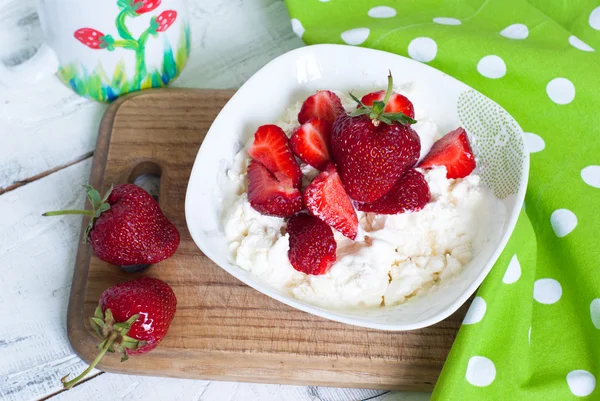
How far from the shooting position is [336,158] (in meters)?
1.20

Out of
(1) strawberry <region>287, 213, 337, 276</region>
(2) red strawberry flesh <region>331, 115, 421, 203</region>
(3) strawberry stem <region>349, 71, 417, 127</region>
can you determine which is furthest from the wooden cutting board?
(3) strawberry stem <region>349, 71, 417, 127</region>

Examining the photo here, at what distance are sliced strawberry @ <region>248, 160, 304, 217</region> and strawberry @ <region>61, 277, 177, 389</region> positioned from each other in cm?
23

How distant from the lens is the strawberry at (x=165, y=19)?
1.40 metres

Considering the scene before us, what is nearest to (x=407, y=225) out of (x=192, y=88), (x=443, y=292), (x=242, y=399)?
(x=443, y=292)

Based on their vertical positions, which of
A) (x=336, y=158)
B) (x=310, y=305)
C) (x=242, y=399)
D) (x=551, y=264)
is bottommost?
(x=242, y=399)

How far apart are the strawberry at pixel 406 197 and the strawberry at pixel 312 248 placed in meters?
0.11

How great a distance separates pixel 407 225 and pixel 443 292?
13 cm

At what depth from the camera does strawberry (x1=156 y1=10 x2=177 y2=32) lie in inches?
55.1

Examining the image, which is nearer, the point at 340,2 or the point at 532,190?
the point at 532,190

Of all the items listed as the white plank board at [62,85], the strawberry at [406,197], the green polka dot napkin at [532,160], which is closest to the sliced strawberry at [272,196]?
the strawberry at [406,197]

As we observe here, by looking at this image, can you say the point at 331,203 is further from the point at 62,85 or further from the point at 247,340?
the point at 62,85

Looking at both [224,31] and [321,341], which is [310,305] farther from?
[224,31]

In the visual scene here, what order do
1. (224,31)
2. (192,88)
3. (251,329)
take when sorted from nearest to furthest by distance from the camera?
(251,329)
(192,88)
(224,31)

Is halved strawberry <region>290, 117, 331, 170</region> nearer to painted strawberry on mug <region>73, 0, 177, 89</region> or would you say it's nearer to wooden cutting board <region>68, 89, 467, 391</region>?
wooden cutting board <region>68, 89, 467, 391</region>
